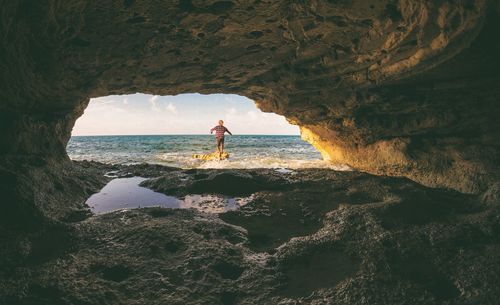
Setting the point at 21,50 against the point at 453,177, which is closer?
the point at 21,50

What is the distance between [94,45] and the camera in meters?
5.09

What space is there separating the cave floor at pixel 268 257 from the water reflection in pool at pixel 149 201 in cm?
51

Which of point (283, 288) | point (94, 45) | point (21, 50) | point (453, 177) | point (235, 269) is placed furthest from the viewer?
point (453, 177)

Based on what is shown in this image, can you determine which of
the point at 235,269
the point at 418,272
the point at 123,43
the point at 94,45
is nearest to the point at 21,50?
the point at 94,45

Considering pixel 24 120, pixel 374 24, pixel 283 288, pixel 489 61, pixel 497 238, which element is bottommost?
pixel 283 288

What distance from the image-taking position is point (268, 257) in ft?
10.3

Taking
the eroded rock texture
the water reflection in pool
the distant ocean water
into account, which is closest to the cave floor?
the water reflection in pool

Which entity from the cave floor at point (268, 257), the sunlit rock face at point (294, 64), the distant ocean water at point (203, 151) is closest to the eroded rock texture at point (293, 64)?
the sunlit rock face at point (294, 64)

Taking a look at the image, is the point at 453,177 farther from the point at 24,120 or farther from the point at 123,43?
the point at 24,120

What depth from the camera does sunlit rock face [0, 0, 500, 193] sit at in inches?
165

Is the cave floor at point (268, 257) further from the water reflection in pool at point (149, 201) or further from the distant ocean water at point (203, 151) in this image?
the distant ocean water at point (203, 151)

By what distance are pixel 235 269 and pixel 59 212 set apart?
2855mm

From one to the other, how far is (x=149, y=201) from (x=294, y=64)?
414 centimetres

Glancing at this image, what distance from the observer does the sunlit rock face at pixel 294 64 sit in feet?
→ 13.8
